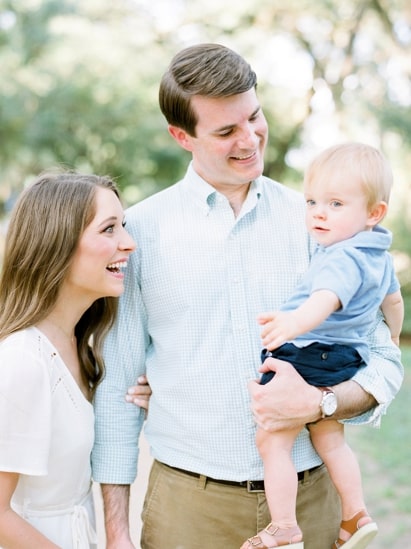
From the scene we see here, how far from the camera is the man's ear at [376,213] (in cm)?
239

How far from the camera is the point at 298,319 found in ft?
7.02

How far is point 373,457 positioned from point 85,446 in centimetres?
494

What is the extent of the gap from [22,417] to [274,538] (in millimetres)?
793

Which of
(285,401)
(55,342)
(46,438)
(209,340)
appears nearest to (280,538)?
(285,401)

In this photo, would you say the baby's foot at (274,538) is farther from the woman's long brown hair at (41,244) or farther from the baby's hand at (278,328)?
the woman's long brown hair at (41,244)

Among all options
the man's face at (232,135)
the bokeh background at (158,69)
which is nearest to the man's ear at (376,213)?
the man's face at (232,135)

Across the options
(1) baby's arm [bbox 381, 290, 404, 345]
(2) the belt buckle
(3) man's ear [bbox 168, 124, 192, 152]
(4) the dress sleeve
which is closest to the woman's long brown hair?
(4) the dress sleeve

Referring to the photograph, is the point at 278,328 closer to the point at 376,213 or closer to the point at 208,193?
the point at 376,213

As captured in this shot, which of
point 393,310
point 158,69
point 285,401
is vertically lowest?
point 158,69

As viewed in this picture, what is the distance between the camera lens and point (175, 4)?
61.6ft

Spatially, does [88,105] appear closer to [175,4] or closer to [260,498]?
[175,4]

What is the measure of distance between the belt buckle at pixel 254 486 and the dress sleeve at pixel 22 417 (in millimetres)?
633

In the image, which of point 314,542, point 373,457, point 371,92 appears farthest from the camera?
point 371,92

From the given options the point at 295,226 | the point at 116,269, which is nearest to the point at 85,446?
the point at 116,269
